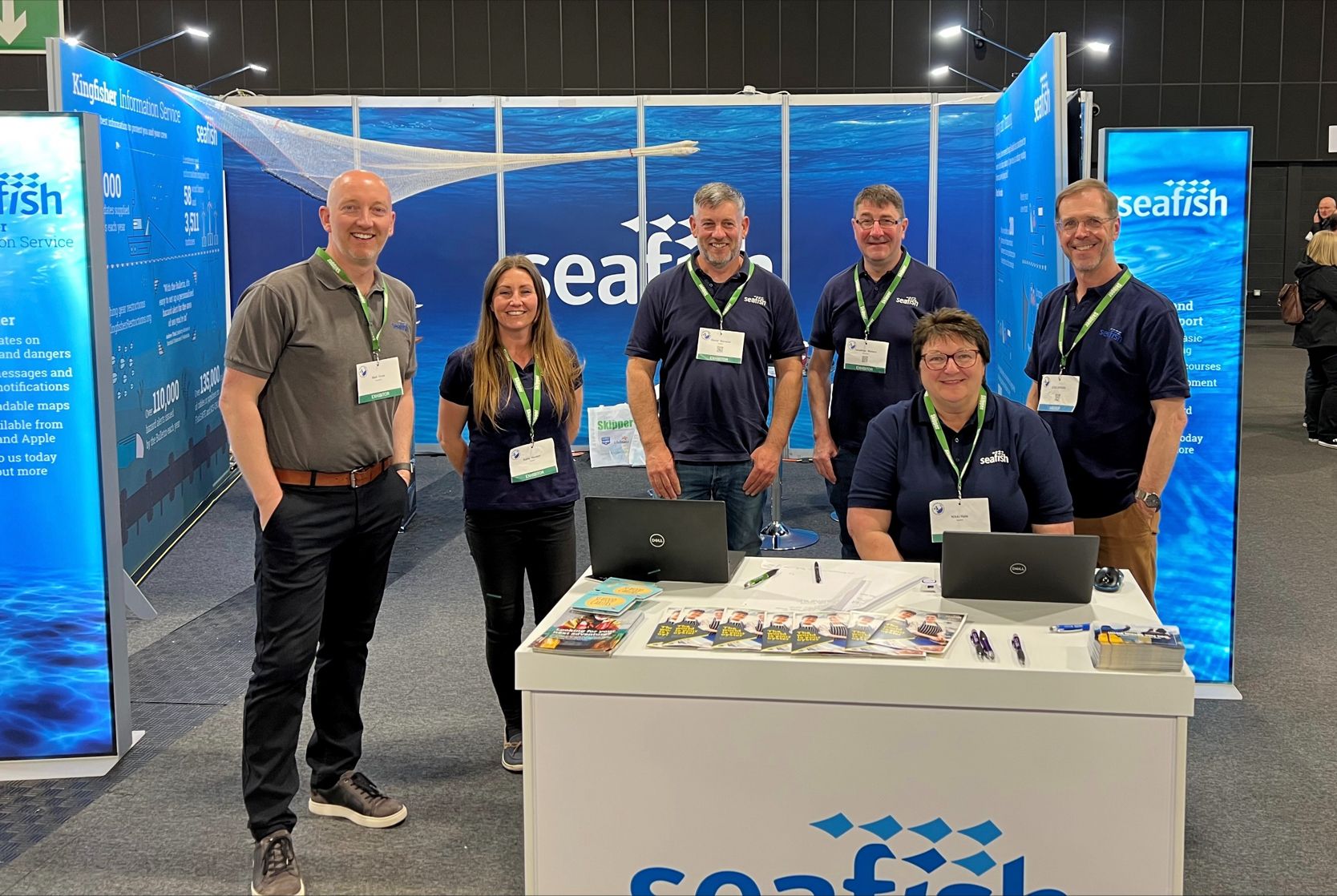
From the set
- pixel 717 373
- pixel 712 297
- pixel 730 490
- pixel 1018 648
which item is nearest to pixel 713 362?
pixel 717 373

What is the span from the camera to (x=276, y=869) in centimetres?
267

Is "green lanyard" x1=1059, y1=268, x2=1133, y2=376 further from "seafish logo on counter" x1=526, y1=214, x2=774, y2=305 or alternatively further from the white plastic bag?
the white plastic bag

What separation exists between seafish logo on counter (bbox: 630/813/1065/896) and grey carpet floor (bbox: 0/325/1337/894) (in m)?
0.86

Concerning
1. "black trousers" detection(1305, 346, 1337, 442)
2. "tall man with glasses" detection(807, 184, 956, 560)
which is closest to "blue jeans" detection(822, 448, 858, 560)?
"tall man with glasses" detection(807, 184, 956, 560)

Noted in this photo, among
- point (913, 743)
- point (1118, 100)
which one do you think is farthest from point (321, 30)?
point (913, 743)

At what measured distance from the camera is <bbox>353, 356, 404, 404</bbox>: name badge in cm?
271

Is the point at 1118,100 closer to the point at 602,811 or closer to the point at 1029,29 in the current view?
the point at 1029,29

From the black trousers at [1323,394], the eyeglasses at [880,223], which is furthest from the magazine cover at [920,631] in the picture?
the black trousers at [1323,394]

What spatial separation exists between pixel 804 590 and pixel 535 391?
0.92m

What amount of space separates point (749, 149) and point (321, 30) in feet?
26.4

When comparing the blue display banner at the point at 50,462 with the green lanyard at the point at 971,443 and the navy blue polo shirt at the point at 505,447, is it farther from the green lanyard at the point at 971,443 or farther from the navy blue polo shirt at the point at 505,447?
the green lanyard at the point at 971,443

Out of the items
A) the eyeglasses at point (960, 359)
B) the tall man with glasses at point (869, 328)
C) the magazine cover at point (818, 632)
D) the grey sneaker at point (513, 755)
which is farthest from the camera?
A: the tall man with glasses at point (869, 328)

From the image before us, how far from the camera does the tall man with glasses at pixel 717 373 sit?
356cm

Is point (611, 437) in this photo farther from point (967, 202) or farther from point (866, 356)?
point (866, 356)
